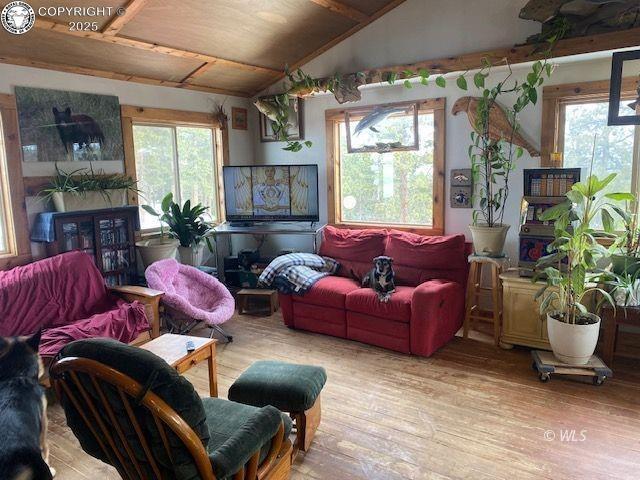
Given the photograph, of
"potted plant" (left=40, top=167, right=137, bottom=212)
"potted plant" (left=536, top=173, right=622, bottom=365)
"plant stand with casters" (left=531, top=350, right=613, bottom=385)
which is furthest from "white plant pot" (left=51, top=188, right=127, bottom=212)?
"plant stand with casters" (left=531, top=350, right=613, bottom=385)

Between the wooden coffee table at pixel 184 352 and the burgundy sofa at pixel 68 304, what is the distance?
0.74 metres

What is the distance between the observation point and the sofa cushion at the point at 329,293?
3925 millimetres

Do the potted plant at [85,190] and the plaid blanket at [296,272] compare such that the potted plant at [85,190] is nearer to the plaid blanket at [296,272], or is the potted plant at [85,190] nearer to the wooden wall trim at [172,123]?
the wooden wall trim at [172,123]

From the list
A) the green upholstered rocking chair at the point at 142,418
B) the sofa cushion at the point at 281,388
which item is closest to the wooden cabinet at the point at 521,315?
the sofa cushion at the point at 281,388

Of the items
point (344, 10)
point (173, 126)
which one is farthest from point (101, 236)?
point (344, 10)

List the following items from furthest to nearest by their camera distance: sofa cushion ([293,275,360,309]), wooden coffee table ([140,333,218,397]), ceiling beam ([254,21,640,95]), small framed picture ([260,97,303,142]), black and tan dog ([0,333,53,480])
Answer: small framed picture ([260,97,303,142]) < sofa cushion ([293,275,360,309]) < ceiling beam ([254,21,640,95]) < wooden coffee table ([140,333,218,397]) < black and tan dog ([0,333,53,480])

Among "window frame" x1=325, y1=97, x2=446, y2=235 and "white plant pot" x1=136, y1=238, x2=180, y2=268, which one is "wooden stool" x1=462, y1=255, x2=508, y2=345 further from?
"white plant pot" x1=136, y1=238, x2=180, y2=268

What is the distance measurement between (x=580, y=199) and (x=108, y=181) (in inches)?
148

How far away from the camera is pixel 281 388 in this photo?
7.57 feet

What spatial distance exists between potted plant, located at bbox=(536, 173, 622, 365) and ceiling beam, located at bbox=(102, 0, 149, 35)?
323 cm

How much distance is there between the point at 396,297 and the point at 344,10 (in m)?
2.63

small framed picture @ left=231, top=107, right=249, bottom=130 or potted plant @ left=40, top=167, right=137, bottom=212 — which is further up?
small framed picture @ left=231, top=107, right=249, bottom=130

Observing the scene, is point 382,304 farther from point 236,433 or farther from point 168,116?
point 168,116

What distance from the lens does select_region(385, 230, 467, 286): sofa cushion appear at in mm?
3979
